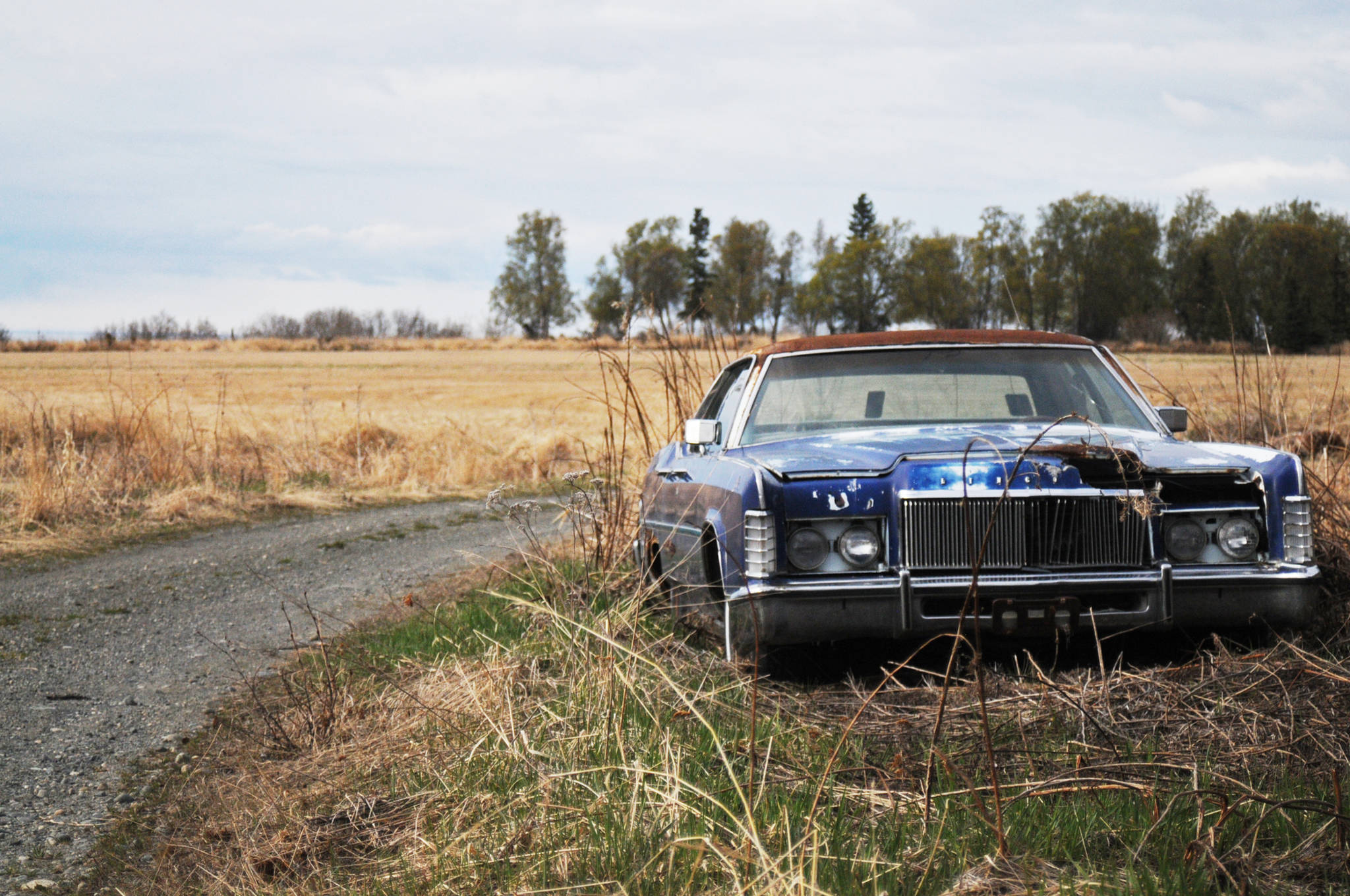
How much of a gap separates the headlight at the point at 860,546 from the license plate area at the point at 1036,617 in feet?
1.33

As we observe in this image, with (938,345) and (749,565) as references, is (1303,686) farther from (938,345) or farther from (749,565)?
(938,345)

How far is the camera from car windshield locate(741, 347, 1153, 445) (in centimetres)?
485

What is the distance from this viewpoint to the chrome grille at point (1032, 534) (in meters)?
3.73

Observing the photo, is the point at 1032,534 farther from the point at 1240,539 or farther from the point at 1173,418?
the point at 1173,418

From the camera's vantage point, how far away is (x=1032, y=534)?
374 centimetres

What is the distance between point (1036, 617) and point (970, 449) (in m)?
0.60

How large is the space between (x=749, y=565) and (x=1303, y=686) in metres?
1.76

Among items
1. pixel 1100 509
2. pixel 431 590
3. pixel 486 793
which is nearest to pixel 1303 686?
pixel 1100 509

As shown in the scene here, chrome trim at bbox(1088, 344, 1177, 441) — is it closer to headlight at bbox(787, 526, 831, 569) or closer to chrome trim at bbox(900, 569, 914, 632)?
chrome trim at bbox(900, 569, 914, 632)

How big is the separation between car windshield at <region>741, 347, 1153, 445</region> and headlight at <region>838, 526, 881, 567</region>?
3.28 ft

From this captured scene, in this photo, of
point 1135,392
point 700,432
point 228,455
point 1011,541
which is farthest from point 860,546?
point 228,455

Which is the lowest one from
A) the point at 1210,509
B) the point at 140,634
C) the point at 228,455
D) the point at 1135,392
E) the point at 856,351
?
the point at 140,634

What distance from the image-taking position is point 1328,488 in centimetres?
517

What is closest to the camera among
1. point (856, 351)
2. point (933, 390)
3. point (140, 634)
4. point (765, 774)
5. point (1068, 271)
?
point (765, 774)
